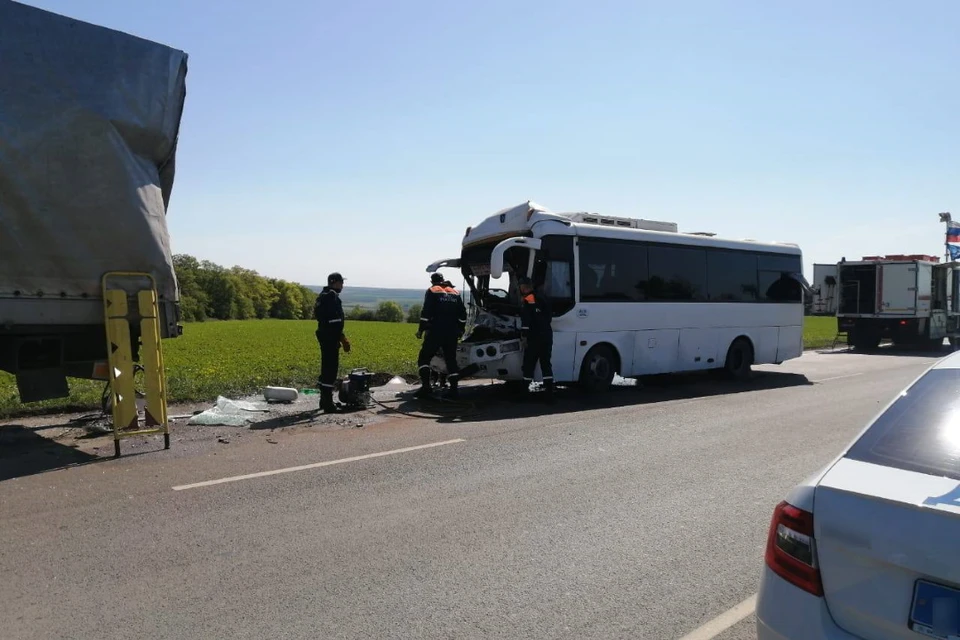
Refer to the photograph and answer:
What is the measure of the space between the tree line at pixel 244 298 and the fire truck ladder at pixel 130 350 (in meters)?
47.8

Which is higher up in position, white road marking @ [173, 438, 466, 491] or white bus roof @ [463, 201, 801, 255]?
white bus roof @ [463, 201, 801, 255]

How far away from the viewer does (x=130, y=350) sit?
755 centimetres

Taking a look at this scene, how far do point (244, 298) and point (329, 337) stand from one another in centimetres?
7894

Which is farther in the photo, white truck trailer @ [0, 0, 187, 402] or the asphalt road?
white truck trailer @ [0, 0, 187, 402]

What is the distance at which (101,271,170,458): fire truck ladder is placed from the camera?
740 centimetres

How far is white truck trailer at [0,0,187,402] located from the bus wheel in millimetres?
11433

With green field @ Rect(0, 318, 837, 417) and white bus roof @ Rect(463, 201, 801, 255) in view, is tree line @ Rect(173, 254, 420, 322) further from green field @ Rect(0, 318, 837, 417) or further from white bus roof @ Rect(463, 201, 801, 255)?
white bus roof @ Rect(463, 201, 801, 255)

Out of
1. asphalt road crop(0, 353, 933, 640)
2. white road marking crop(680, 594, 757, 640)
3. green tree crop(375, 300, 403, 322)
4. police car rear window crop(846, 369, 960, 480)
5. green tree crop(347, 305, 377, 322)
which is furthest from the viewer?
green tree crop(347, 305, 377, 322)

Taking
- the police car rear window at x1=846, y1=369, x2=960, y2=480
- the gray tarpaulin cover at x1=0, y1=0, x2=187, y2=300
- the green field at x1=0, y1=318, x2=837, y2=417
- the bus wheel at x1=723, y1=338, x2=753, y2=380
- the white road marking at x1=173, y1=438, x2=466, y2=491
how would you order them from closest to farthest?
the police car rear window at x1=846, y1=369, x2=960, y2=480 < the white road marking at x1=173, y1=438, x2=466, y2=491 < the gray tarpaulin cover at x1=0, y1=0, x2=187, y2=300 < the green field at x1=0, y1=318, x2=837, y2=417 < the bus wheel at x1=723, y1=338, x2=753, y2=380

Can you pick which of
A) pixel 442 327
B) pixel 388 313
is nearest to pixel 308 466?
pixel 442 327

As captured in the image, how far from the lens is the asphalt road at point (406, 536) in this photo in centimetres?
375

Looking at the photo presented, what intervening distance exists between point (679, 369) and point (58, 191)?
11.0 m

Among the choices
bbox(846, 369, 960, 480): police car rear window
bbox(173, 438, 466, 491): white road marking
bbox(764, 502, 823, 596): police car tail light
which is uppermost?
bbox(846, 369, 960, 480): police car rear window

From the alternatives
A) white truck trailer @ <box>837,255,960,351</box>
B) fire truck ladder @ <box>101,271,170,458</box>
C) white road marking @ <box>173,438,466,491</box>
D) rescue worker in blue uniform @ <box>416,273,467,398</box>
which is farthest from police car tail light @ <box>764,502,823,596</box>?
white truck trailer @ <box>837,255,960,351</box>
